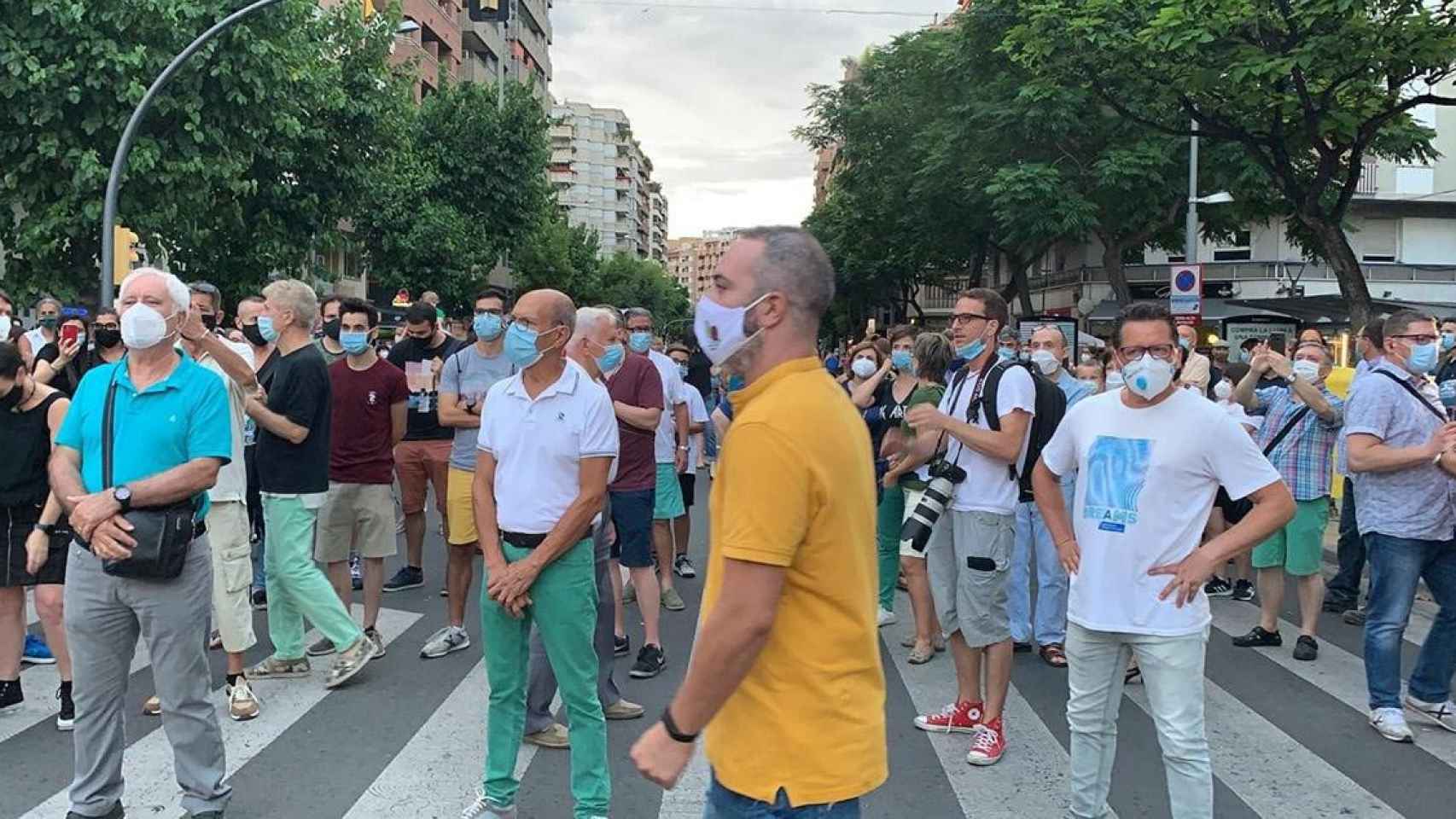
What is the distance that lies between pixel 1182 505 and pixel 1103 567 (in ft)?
1.09

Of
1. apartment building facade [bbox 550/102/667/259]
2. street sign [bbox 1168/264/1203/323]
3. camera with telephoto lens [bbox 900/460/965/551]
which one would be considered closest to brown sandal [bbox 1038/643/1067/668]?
camera with telephoto lens [bbox 900/460/965/551]

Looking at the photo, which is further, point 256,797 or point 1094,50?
point 1094,50

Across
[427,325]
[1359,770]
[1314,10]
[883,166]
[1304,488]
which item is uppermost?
[883,166]

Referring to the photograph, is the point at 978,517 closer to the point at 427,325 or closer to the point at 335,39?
the point at 427,325

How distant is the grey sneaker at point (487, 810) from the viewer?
409cm

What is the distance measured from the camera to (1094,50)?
13875 millimetres

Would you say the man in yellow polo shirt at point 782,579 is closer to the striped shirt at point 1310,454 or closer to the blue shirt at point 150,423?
the blue shirt at point 150,423

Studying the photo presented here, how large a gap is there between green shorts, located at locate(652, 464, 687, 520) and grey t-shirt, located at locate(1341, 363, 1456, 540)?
428cm

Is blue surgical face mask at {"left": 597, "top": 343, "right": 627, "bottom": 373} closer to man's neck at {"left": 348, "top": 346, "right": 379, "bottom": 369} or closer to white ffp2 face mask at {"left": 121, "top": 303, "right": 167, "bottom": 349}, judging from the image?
man's neck at {"left": 348, "top": 346, "right": 379, "bottom": 369}

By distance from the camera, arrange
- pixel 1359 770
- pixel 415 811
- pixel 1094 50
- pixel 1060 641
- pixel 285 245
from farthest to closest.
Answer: pixel 285 245
pixel 1094 50
pixel 1060 641
pixel 1359 770
pixel 415 811

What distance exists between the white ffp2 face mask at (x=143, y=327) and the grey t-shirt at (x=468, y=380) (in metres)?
2.96

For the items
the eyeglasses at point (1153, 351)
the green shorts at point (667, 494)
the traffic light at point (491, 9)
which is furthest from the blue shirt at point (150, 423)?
the traffic light at point (491, 9)

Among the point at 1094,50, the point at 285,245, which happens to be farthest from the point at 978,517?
the point at 285,245

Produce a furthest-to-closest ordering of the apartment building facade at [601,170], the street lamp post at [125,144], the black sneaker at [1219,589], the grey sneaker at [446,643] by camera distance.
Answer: the apartment building facade at [601,170] → the street lamp post at [125,144] → the black sneaker at [1219,589] → the grey sneaker at [446,643]
